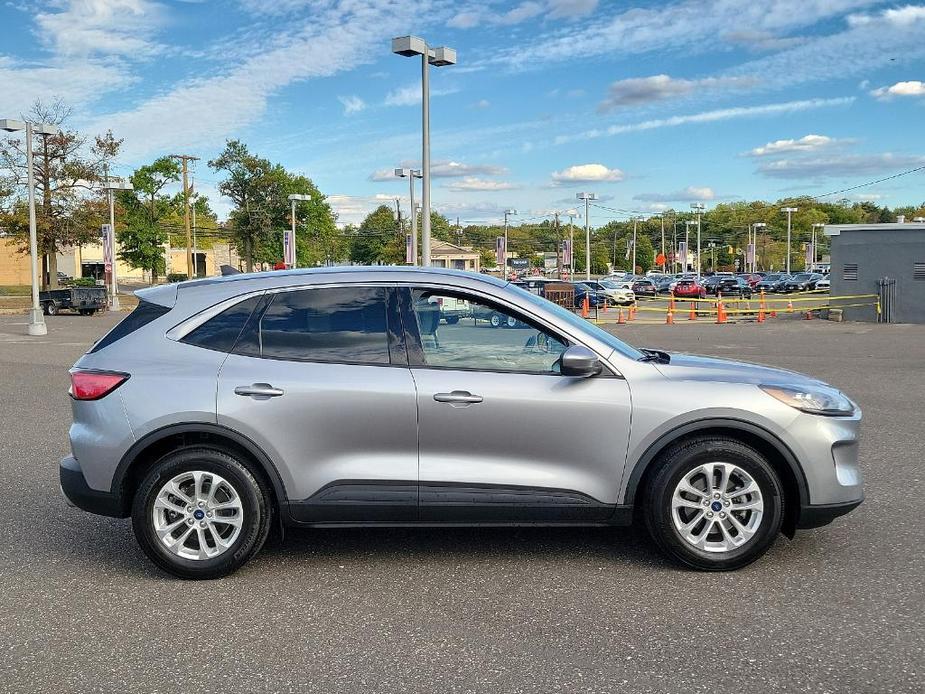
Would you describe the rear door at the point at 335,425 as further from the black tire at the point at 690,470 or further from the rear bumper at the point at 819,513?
the rear bumper at the point at 819,513

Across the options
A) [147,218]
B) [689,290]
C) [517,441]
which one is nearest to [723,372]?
[517,441]

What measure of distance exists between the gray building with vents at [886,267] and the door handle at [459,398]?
2989 cm

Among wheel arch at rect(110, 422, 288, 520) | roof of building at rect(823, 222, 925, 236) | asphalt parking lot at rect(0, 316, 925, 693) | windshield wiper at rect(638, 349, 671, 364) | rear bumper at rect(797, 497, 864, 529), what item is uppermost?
roof of building at rect(823, 222, 925, 236)

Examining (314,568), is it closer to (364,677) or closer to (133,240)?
(364,677)

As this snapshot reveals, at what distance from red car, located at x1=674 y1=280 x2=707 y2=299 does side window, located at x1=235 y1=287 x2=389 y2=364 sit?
54619 mm

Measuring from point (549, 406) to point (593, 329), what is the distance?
2.08ft

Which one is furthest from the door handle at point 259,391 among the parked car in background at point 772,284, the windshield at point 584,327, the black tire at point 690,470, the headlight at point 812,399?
the parked car in background at point 772,284

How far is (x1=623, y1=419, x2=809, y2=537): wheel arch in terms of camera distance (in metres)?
4.66

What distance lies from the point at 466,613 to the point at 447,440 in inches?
34.3

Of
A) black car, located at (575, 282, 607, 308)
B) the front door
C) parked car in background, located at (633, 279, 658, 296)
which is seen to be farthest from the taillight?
parked car in background, located at (633, 279, 658, 296)

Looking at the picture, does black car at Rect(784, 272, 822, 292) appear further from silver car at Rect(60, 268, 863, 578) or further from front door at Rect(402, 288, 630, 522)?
front door at Rect(402, 288, 630, 522)

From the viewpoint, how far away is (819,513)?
4715mm

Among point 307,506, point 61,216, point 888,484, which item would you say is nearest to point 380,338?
point 307,506

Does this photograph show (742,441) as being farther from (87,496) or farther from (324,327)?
(87,496)
